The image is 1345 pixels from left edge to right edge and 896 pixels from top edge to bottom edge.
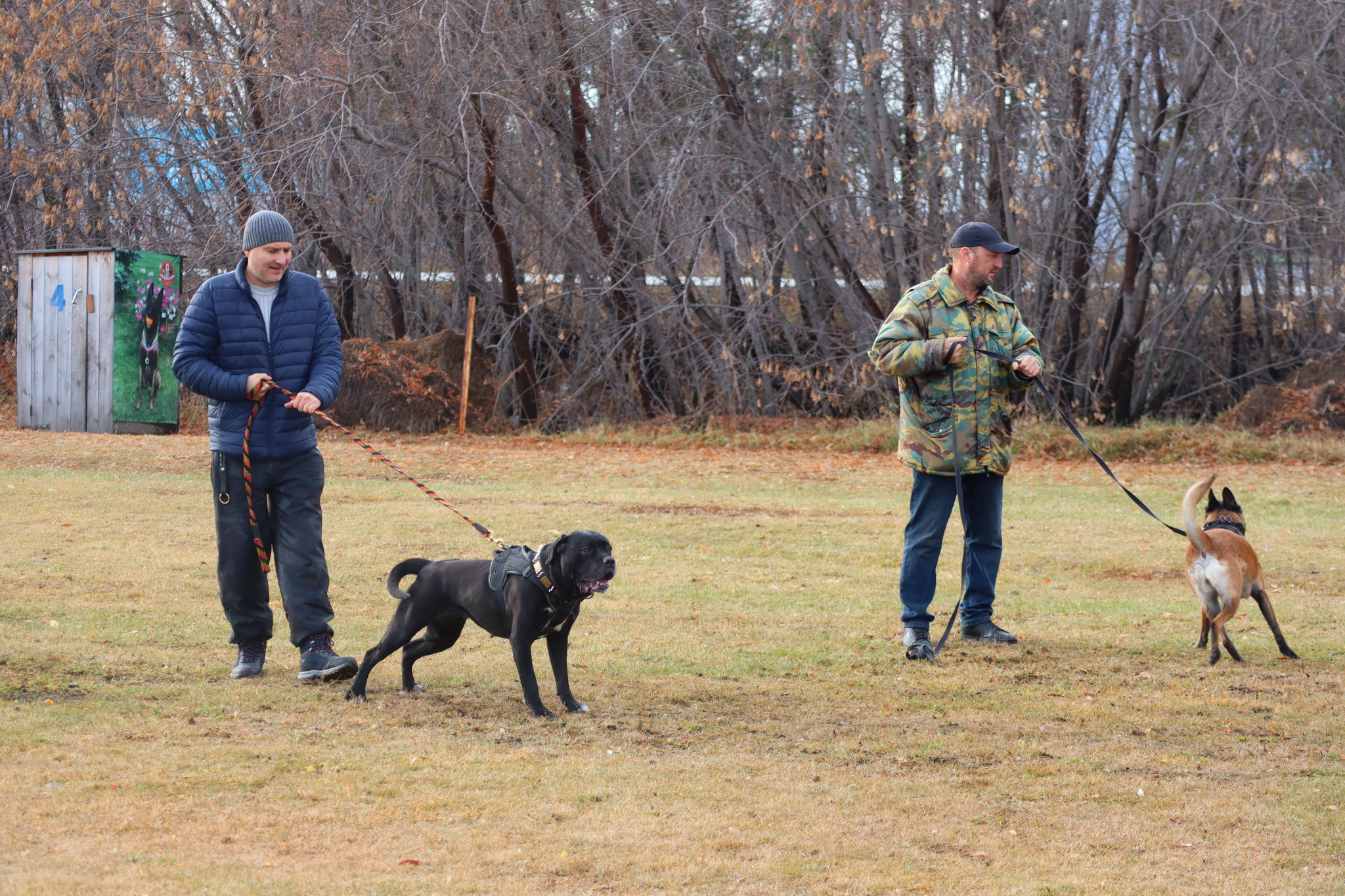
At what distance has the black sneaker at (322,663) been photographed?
5.71 meters

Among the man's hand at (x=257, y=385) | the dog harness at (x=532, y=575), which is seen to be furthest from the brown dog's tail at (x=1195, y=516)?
the man's hand at (x=257, y=385)

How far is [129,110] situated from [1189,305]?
1595 centimetres

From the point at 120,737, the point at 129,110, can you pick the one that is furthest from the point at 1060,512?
the point at 129,110

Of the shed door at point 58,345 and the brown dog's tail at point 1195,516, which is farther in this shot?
the shed door at point 58,345

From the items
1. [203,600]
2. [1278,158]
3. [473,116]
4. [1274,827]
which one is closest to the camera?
[1274,827]

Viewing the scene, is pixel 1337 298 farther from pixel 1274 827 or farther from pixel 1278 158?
pixel 1274 827

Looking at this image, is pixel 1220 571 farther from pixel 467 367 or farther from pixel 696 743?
pixel 467 367

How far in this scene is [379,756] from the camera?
4.66 m

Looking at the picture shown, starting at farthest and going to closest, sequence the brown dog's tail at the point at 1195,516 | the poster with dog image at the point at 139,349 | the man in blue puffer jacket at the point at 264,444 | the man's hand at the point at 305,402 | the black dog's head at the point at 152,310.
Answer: the black dog's head at the point at 152,310 → the poster with dog image at the point at 139,349 → the brown dog's tail at the point at 1195,516 → the man in blue puffer jacket at the point at 264,444 → the man's hand at the point at 305,402

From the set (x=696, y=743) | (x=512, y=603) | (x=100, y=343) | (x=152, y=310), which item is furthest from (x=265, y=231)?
(x=100, y=343)

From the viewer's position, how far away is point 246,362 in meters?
5.74

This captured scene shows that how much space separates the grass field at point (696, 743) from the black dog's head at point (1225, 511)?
0.66 metres

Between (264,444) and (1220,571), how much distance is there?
4314 mm

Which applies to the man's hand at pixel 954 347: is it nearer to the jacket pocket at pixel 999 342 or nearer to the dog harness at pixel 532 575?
the jacket pocket at pixel 999 342
